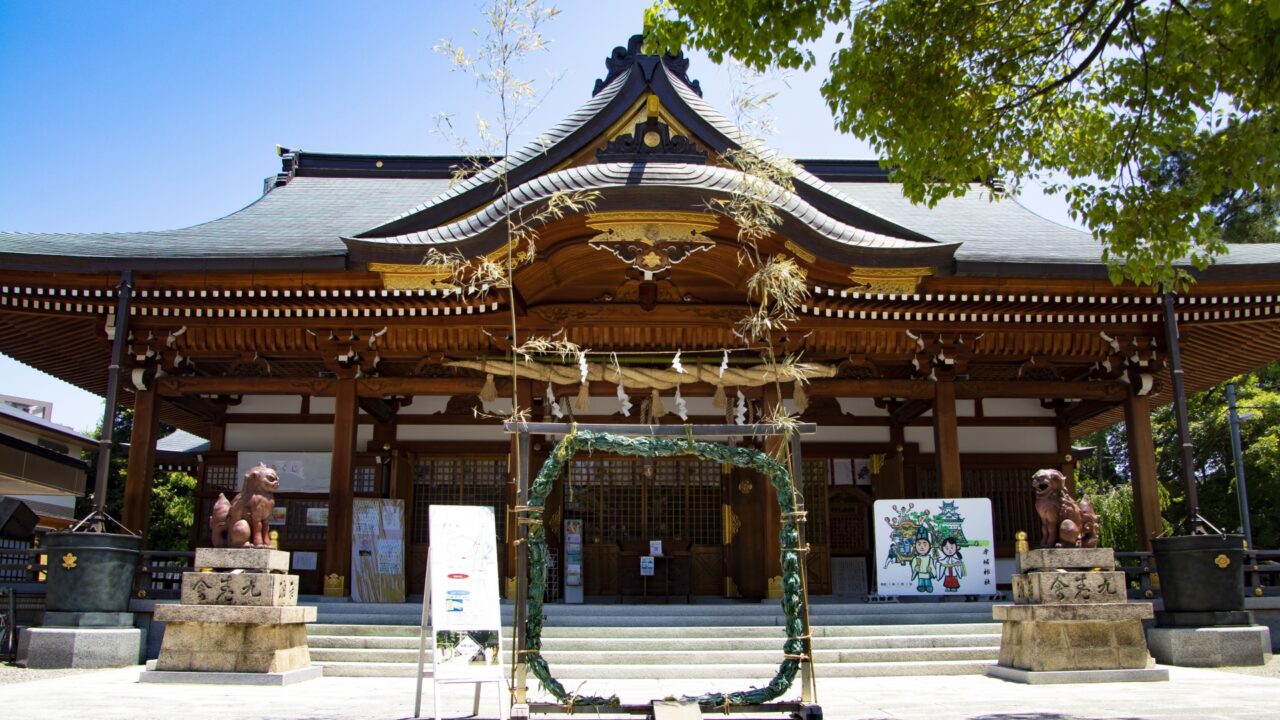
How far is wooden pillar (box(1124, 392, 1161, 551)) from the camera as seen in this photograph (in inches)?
466

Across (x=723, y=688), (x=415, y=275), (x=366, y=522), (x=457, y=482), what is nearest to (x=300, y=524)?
(x=366, y=522)

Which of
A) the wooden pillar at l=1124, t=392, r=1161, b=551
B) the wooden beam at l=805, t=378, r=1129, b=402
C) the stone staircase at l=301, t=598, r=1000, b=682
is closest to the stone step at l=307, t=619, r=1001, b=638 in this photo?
the stone staircase at l=301, t=598, r=1000, b=682

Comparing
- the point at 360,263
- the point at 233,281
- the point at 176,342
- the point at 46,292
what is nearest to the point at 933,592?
the point at 360,263

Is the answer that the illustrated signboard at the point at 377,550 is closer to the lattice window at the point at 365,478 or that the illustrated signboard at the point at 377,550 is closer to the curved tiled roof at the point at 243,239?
the lattice window at the point at 365,478

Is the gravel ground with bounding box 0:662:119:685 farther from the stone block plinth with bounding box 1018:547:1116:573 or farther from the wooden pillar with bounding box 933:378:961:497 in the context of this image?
the wooden pillar with bounding box 933:378:961:497

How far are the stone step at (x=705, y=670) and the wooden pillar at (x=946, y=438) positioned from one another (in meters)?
2.98

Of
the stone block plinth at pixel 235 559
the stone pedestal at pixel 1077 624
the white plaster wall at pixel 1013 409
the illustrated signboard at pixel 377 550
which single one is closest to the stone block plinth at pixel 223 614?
the stone block plinth at pixel 235 559

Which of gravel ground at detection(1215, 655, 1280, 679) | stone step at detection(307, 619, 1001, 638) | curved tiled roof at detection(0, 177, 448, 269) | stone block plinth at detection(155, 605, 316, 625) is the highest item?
curved tiled roof at detection(0, 177, 448, 269)

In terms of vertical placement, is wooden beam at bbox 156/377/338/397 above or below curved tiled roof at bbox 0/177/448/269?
below

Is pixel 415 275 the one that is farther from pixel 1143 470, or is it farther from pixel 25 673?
pixel 1143 470

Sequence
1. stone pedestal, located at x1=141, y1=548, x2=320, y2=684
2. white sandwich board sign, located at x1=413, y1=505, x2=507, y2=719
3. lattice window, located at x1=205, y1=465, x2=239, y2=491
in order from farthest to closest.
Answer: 1. lattice window, located at x1=205, y1=465, x2=239, y2=491
2. stone pedestal, located at x1=141, y1=548, x2=320, y2=684
3. white sandwich board sign, located at x1=413, y1=505, x2=507, y2=719

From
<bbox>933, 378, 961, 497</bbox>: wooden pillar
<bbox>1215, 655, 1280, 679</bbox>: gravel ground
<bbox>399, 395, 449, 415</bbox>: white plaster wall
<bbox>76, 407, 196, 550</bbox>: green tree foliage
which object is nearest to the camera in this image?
<bbox>1215, 655, 1280, 679</bbox>: gravel ground

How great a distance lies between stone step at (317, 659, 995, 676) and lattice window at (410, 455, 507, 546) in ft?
15.5

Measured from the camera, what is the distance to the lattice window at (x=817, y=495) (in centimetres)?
1414
